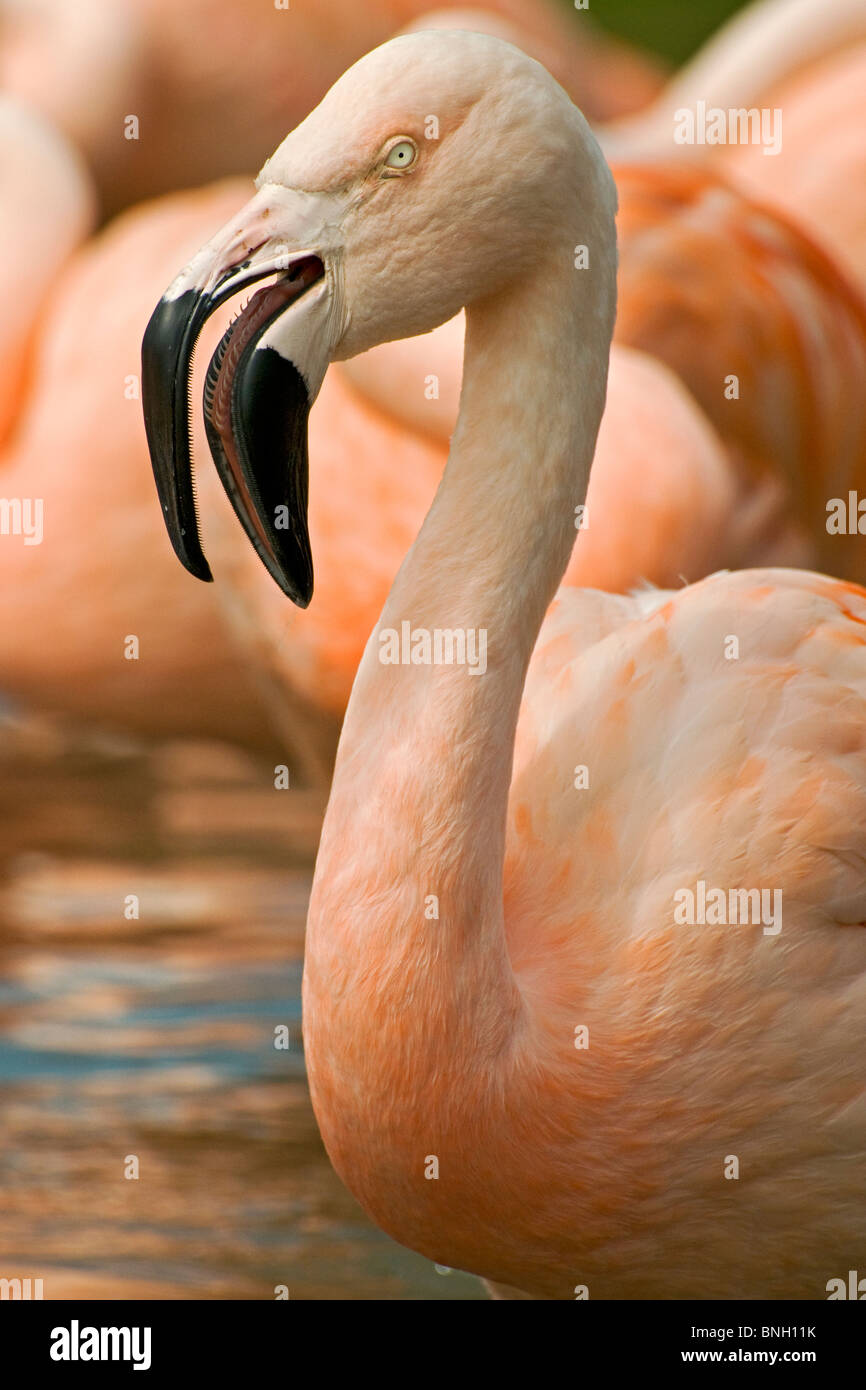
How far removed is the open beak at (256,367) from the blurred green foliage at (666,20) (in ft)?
25.2

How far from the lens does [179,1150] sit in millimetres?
3365

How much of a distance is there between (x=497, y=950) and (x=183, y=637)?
2823 mm

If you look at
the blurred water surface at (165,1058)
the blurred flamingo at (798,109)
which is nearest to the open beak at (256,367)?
the blurred water surface at (165,1058)

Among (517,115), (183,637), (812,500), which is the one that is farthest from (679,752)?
(183,637)

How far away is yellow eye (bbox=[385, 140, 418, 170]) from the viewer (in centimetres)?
201

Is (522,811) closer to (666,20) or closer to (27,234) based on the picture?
(27,234)

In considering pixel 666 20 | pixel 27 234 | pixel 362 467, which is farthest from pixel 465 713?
pixel 666 20

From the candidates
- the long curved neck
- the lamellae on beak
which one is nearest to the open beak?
the lamellae on beak

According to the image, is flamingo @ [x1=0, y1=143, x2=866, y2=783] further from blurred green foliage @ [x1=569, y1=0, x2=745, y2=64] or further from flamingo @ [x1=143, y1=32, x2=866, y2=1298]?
blurred green foliage @ [x1=569, y1=0, x2=745, y2=64]

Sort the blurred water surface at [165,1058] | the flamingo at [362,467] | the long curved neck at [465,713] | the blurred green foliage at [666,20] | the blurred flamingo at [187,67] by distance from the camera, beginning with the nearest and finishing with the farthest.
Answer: the long curved neck at [465,713] < the blurred water surface at [165,1058] < the flamingo at [362,467] < the blurred flamingo at [187,67] < the blurred green foliage at [666,20]

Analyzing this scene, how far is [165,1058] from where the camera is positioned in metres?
3.69

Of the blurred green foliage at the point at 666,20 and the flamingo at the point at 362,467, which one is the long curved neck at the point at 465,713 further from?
the blurred green foliage at the point at 666,20

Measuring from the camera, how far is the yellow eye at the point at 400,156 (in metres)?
2.01

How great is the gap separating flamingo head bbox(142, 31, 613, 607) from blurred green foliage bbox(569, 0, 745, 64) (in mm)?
7554
